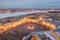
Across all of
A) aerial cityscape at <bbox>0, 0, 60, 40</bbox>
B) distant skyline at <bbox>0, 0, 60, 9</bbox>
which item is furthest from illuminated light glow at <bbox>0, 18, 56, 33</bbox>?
distant skyline at <bbox>0, 0, 60, 9</bbox>

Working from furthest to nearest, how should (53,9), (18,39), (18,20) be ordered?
(53,9), (18,20), (18,39)

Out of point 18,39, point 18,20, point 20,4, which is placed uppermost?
point 20,4

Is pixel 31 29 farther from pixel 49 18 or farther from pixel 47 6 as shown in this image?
pixel 47 6

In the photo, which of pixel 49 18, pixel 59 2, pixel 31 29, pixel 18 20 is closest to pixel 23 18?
pixel 18 20

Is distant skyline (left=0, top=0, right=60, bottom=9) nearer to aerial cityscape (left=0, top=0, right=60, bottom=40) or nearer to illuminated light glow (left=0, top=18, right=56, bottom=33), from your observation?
aerial cityscape (left=0, top=0, right=60, bottom=40)

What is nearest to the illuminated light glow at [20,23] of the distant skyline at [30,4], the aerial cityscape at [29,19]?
the aerial cityscape at [29,19]

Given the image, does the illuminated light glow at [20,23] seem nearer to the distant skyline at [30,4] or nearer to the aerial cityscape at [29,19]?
the aerial cityscape at [29,19]

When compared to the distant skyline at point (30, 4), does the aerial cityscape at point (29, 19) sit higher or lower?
lower
